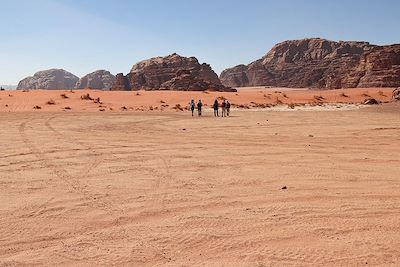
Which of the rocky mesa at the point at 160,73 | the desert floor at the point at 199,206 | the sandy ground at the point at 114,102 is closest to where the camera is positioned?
the desert floor at the point at 199,206

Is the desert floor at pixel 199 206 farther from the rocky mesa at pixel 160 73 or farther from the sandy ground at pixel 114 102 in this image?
the rocky mesa at pixel 160 73

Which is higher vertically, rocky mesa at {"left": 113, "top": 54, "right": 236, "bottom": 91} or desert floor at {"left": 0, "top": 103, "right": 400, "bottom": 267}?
rocky mesa at {"left": 113, "top": 54, "right": 236, "bottom": 91}

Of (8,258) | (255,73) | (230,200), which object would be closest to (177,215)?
(230,200)

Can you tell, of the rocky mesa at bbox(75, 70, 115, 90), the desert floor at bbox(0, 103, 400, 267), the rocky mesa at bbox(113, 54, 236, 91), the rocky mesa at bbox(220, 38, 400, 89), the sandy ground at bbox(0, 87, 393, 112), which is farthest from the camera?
the rocky mesa at bbox(75, 70, 115, 90)

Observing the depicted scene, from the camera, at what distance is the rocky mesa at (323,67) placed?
286 ft

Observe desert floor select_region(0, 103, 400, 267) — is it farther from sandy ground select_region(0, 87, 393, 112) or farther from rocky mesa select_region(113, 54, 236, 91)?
rocky mesa select_region(113, 54, 236, 91)

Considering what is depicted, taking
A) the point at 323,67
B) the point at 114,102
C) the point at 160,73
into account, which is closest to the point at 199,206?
the point at 114,102

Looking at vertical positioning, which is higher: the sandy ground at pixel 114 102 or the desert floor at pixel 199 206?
the sandy ground at pixel 114 102

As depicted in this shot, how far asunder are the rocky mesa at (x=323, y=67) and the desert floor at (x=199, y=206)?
8146 cm

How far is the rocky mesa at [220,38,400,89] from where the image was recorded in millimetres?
87200

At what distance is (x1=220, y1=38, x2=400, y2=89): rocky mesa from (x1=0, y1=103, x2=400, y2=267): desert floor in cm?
8146

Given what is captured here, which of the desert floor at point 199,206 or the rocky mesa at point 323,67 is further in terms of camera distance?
the rocky mesa at point 323,67

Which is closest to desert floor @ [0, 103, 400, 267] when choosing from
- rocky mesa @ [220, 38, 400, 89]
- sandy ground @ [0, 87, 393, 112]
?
sandy ground @ [0, 87, 393, 112]

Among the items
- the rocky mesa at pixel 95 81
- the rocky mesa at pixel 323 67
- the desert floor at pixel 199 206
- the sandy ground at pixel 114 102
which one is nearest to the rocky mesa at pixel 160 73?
the rocky mesa at pixel 323 67
